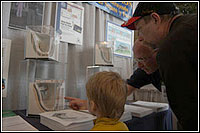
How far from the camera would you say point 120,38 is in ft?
5.97

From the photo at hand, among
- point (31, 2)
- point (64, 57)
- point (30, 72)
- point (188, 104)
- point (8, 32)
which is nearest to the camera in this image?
point (188, 104)

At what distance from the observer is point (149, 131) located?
0.89 meters

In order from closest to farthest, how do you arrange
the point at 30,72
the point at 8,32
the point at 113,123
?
the point at 113,123
the point at 30,72
the point at 8,32

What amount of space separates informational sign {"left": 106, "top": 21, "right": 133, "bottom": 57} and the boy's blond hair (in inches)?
45.1

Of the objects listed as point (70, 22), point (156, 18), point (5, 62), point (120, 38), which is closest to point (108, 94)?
point (156, 18)

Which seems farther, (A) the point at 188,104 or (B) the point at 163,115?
(B) the point at 163,115

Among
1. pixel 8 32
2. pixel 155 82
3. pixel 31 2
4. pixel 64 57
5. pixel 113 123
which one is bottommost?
pixel 113 123

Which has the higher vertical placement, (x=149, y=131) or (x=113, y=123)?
(x=113, y=123)

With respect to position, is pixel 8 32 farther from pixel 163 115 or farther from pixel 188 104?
pixel 163 115

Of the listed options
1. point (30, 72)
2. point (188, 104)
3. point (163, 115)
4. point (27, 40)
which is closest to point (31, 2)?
point (27, 40)

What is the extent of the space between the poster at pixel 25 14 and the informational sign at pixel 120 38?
Answer: 0.76 meters

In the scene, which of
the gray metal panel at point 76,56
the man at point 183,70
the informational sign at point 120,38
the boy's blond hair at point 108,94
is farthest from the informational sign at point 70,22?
the man at point 183,70

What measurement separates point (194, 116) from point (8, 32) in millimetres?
1162

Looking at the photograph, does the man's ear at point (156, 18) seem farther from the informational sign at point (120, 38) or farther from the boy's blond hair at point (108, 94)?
the informational sign at point (120, 38)
